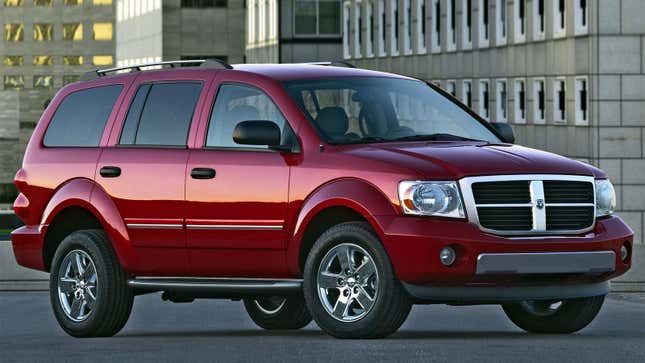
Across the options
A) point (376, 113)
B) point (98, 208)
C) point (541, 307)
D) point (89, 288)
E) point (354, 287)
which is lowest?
point (541, 307)

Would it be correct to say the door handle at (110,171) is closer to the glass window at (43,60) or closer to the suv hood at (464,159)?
the suv hood at (464,159)

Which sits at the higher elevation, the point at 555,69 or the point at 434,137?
the point at 555,69

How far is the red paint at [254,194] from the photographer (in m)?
11.7

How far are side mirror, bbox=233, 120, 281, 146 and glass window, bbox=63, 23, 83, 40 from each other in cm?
16431

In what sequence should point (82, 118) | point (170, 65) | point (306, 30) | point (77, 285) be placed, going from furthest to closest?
point (306, 30) → point (82, 118) → point (170, 65) → point (77, 285)

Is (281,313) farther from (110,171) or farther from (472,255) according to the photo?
(472,255)

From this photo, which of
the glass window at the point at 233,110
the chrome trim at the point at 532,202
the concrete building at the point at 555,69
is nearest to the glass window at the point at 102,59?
the concrete building at the point at 555,69

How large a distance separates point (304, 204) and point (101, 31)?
164m

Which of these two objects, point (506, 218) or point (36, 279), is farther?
point (36, 279)

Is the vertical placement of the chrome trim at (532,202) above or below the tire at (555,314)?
above

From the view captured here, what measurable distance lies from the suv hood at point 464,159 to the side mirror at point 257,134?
0.57m

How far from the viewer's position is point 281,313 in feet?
48.2

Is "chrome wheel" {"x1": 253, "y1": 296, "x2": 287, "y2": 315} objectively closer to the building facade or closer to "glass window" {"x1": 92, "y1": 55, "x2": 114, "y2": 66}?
the building facade

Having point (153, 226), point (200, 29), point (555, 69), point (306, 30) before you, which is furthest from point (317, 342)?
point (200, 29)
